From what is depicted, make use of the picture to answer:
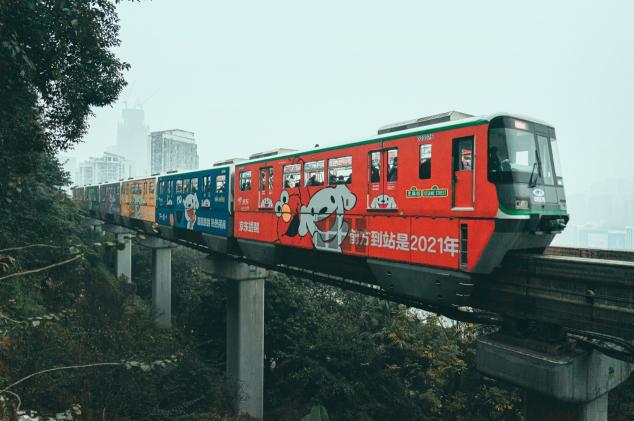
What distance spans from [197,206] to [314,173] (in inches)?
335

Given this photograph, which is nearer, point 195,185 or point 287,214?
point 287,214

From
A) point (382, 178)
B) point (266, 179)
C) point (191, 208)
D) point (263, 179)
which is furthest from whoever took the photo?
point (191, 208)

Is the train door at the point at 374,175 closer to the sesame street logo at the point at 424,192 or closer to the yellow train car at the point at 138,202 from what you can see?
the sesame street logo at the point at 424,192

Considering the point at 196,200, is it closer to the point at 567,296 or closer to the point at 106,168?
Answer: the point at 567,296

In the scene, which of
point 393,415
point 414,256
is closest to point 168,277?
point 393,415

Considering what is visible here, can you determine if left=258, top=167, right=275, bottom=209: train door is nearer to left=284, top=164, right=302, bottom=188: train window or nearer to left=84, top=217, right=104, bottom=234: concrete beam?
left=284, top=164, right=302, bottom=188: train window

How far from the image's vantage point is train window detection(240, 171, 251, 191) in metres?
13.8

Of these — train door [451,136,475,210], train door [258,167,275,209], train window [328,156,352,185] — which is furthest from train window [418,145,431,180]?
train door [258,167,275,209]

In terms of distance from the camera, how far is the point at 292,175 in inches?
451

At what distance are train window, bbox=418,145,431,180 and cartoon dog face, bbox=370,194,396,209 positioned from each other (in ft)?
2.87

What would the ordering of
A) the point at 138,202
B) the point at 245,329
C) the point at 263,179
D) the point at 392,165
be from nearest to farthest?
the point at 392,165
the point at 263,179
the point at 245,329
the point at 138,202

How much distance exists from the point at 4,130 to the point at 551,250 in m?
12.9

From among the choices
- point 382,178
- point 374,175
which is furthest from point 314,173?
point 382,178

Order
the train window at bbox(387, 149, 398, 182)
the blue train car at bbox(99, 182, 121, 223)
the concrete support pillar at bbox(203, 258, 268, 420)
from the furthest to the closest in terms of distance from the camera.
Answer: the blue train car at bbox(99, 182, 121, 223) → the concrete support pillar at bbox(203, 258, 268, 420) → the train window at bbox(387, 149, 398, 182)
